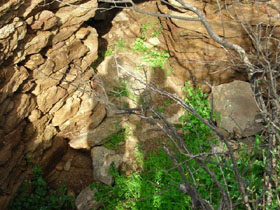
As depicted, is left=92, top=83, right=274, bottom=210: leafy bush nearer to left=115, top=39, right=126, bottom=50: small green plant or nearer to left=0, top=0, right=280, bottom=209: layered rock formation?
left=0, top=0, right=280, bottom=209: layered rock formation

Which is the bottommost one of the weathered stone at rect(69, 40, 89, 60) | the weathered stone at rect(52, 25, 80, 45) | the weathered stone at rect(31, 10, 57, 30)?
the weathered stone at rect(69, 40, 89, 60)

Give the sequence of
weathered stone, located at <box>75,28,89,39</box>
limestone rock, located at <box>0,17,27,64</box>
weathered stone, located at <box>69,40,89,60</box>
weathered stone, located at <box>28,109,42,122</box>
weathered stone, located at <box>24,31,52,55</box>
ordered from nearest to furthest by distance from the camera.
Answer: limestone rock, located at <box>0,17,27,64</box>, weathered stone, located at <box>24,31,52,55</box>, weathered stone, located at <box>28,109,42,122</box>, weathered stone, located at <box>69,40,89,60</box>, weathered stone, located at <box>75,28,89,39</box>

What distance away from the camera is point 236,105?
5809 mm

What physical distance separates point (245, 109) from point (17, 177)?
15.5 feet

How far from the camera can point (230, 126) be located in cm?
562

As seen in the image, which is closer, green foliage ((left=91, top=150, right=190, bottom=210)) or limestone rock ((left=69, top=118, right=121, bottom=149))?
green foliage ((left=91, top=150, right=190, bottom=210))

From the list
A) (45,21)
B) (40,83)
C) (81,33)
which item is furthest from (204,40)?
(40,83)

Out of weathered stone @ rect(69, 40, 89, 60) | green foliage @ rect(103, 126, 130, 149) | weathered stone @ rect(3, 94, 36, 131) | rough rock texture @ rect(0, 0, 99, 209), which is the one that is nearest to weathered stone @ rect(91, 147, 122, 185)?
green foliage @ rect(103, 126, 130, 149)

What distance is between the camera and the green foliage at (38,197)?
15.3 ft

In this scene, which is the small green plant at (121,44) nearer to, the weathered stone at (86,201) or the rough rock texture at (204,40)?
the rough rock texture at (204,40)

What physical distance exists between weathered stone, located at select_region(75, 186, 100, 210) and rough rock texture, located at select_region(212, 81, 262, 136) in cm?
299

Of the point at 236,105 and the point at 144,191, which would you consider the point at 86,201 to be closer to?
the point at 144,191

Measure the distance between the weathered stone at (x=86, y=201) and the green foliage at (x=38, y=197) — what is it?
0.44 feet

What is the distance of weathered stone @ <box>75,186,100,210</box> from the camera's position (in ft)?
15.9
